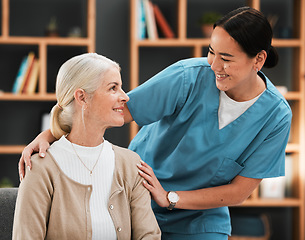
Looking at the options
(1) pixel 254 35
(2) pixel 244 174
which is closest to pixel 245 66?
(1) pixel 254 35

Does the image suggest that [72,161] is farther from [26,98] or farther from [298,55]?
[298,55]

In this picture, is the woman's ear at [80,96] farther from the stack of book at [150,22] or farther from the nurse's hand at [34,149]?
the stack of book at [150,22]

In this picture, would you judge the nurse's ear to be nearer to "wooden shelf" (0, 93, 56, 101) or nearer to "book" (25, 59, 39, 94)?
"wooden shelf" (0, 93, 56, 101)

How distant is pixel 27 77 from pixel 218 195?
7.51 ft

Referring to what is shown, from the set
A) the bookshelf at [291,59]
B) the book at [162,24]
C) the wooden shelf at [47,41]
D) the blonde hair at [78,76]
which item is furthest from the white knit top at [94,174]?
the book at [162,24]

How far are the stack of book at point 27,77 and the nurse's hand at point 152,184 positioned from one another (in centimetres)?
218

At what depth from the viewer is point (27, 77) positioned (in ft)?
→ 11.8

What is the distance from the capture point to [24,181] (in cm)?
141

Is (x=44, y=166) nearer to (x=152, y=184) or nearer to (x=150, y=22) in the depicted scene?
(x=152, y=184)

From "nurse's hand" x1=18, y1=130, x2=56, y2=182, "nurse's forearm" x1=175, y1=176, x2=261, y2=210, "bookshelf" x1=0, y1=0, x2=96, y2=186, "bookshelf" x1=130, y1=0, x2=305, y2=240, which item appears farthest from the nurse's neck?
"bookshelf" x1=0, y1=0, x2=96, y2=186

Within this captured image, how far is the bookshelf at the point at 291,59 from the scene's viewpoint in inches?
141

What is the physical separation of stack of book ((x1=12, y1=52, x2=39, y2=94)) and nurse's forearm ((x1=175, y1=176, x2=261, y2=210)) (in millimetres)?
2203

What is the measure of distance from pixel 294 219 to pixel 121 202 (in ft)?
8.91

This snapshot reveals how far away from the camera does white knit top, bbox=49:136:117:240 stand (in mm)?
1460
